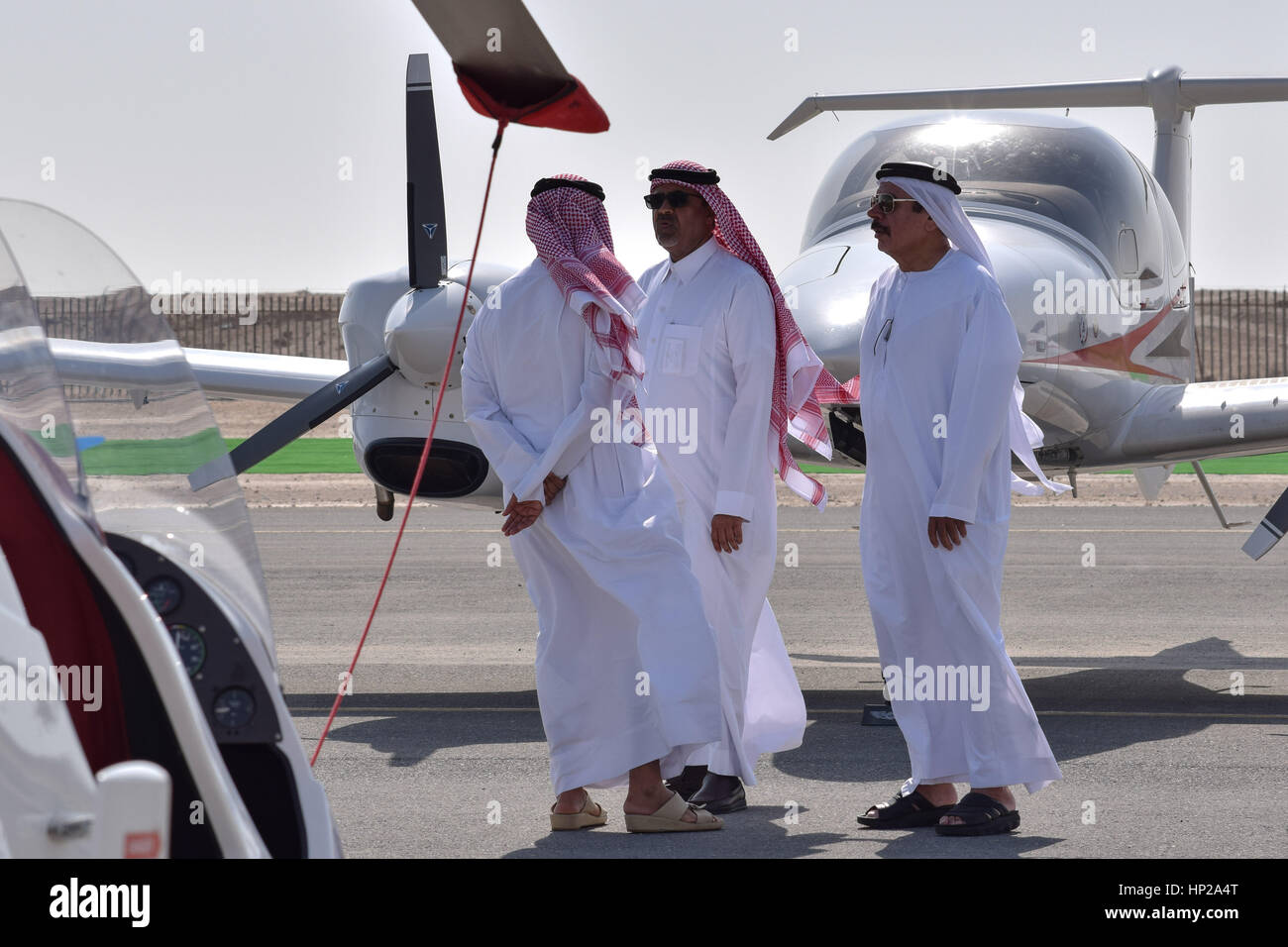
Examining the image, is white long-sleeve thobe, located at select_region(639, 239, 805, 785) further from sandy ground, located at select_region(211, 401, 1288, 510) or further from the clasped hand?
sandy ground, located at select_region(211, 401, 1288, 510)

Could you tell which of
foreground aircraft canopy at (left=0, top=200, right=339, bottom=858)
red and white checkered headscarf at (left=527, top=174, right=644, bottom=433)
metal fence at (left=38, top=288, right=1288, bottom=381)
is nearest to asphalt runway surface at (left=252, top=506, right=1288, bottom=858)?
red and white checkered headscarf at (left=527, top=174, right=644, bottom=433)

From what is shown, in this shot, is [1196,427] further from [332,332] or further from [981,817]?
[332,332]

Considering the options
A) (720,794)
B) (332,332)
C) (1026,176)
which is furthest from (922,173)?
(332,332)

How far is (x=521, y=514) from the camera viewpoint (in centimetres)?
528

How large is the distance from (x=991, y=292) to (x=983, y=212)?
350 cm

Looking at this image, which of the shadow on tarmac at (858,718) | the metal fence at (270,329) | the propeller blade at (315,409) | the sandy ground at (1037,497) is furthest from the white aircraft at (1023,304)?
the metal fence at (270,329)

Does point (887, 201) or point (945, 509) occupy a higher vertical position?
point (887, 201)

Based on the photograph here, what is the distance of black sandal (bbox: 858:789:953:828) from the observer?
206 inches

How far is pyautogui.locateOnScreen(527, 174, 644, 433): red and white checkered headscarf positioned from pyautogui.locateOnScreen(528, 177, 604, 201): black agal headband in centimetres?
2

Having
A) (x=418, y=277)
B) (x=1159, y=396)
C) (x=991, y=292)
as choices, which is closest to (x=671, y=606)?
(x=991, y=292)

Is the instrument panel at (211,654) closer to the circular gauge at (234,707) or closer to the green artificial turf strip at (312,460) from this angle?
the circular gauge at (234,707)

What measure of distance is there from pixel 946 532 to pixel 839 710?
2495 mm

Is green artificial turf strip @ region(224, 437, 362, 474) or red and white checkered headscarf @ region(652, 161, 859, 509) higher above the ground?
red and white checkered headscarf @ region(652, 161, 859, 509)

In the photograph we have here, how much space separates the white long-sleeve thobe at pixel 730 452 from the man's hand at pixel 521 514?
72 centimetres
